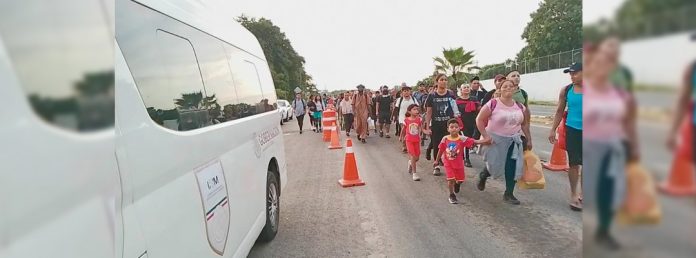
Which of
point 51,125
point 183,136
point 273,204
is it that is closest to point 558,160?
point 273,204

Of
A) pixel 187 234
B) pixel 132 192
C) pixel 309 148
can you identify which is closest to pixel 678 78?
pixel 132 192

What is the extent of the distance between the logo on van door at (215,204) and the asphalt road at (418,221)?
156cm

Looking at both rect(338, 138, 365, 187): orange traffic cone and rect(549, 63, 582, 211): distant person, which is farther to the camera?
rect(338, 138, 365, 187): orange traffic cone

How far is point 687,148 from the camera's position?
0.47m

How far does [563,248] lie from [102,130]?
3.80 meters

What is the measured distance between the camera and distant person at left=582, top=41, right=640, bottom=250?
0.54m

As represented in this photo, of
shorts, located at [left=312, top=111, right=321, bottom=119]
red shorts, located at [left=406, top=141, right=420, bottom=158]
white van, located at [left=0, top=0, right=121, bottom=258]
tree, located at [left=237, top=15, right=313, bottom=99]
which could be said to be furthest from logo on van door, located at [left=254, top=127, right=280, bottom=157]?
tree, located at [left=237, top=15, right=313, bottom=99]

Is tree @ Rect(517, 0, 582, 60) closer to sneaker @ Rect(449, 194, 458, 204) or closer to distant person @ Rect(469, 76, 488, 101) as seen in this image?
sneaker @ Rect(449, 194, 458, 204)

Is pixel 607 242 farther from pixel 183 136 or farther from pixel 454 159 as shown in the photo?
pixel 454 159

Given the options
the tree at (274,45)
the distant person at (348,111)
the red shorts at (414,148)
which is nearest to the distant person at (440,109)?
the red shorts at (414,148)

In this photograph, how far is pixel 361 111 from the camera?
13.9 metres

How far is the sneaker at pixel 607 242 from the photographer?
23.0 inches

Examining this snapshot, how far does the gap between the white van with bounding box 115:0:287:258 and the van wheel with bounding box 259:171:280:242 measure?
0.39 m

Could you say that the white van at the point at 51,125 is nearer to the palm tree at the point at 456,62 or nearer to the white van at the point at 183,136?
the white van at the point at 183,136
